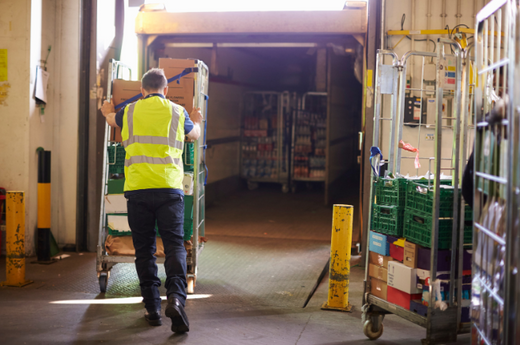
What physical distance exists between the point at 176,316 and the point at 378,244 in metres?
1.45

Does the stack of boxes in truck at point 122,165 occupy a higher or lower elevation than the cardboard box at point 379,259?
higher

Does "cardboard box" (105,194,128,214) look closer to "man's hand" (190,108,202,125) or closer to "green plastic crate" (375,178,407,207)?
"man's hand" (190,108,202,125)

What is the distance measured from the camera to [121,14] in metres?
6.14

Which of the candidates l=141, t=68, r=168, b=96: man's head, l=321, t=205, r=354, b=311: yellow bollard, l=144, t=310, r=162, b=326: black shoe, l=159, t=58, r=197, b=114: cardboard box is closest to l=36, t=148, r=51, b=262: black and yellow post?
l=159, t=58, r=197, b=114: cardboard box

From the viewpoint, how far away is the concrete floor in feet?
11.6

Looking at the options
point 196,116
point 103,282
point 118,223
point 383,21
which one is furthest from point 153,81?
point 383,21

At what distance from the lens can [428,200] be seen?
10.6ft

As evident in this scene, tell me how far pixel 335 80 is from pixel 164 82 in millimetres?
6163

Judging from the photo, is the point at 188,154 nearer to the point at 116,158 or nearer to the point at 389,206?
the point at 116,158

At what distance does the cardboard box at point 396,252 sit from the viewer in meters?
3.40

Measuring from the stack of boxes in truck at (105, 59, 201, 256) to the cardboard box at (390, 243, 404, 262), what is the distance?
1776mm

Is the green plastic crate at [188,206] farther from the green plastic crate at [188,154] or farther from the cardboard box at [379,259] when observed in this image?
the cardboard box at [379,259]

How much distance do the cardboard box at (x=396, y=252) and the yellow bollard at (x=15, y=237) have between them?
10.2 ft

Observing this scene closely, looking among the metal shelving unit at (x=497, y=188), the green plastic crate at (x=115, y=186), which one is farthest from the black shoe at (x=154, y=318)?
the metal shelving unit at (x=497, y=188)
